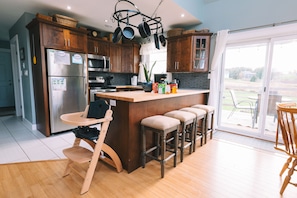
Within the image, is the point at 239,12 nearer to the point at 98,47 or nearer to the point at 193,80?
the point at 193,80

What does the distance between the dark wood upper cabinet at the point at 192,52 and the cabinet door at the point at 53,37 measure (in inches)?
98.1

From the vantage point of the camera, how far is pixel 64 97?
3213 mm

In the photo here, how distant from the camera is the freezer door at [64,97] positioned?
3.07m

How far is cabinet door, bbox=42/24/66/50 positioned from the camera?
2900mm

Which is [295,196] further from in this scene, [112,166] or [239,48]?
[239,48]

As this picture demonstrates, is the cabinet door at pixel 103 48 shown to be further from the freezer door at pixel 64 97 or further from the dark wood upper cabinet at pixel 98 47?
the freezer door at pixel 64 97

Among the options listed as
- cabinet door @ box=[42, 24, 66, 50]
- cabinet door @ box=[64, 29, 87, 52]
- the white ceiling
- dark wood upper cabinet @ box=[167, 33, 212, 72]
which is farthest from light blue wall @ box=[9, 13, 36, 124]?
dark wood upper cabinet @ box=[167, 33, 212, 72]

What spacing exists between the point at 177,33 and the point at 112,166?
3.27 m

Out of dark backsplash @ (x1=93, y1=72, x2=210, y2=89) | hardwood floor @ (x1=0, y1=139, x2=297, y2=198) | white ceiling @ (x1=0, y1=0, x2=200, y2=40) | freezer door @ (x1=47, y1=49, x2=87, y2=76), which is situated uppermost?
white ceiling @ (x1=0, y1=0, x2=200, y2=40)

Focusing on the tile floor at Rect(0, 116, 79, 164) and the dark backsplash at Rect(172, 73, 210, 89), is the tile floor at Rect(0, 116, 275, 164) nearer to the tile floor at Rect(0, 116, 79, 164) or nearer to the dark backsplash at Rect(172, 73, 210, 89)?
the tile floor at Rect(0, 116, 79, 164)

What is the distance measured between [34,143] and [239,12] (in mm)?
4703

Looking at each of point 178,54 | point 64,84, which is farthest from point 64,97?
point 178,54

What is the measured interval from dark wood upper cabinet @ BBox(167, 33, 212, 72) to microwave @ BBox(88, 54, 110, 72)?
198 cm

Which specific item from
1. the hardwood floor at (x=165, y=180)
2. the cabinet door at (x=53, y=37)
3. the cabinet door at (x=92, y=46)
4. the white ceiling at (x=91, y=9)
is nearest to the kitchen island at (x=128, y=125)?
the hardwood floor at (x=165, y=180)
